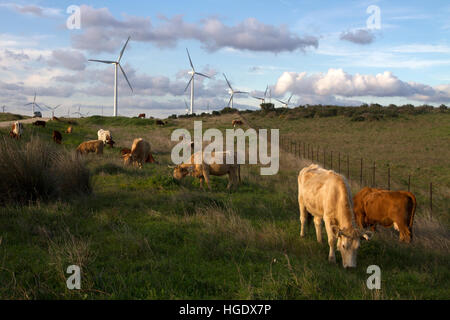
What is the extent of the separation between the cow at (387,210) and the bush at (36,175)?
8709mm

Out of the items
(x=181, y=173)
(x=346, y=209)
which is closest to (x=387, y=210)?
(x=346, y=209)

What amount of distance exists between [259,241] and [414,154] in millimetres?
26140

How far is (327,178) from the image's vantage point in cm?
919

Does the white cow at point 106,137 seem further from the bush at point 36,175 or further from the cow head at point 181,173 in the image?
the bush at point 36,175

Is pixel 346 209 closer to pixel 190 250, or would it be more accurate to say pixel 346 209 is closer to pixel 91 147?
pixel 190 250

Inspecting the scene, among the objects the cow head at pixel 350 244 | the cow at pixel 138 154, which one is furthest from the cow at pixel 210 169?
the cow head at pixel 350 244

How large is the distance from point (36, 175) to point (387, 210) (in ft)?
32.9

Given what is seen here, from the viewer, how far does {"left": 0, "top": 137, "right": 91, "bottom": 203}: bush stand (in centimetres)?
1174

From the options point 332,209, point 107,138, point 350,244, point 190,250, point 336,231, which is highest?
point 107,138

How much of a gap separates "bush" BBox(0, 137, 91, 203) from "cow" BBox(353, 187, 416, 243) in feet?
28.6

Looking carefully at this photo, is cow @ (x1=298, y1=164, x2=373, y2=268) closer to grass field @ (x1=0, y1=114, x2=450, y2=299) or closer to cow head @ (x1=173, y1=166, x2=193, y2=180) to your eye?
grass field @ (x1=0, y1=114, x2=450, y2=299)

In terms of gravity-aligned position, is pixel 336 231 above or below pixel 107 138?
below

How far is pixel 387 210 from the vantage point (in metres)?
10.4

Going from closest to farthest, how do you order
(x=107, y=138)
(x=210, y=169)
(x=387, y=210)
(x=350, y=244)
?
(x=350, y=244) → (x=387, y=210) → (x=210, y=169) → (x=107, y=138)
